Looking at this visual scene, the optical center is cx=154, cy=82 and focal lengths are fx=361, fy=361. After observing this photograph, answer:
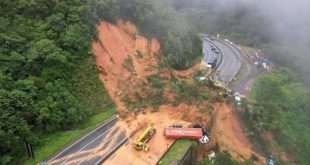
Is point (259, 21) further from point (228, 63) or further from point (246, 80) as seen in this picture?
point (246, 80)

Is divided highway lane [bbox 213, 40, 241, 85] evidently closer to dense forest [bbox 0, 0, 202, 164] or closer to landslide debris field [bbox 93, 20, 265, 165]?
landslide debris field [bbox 93, 20, 265, 165]

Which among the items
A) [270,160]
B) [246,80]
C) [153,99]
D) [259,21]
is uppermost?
[259,21]

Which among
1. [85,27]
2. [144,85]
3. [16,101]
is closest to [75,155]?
[16,101]

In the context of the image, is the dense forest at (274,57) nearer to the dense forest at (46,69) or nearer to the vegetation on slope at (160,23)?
the vegetation on slope at (160,23)

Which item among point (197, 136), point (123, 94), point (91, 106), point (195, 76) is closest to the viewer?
point (197, 136)

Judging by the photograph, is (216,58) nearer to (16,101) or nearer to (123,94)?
(123,94)

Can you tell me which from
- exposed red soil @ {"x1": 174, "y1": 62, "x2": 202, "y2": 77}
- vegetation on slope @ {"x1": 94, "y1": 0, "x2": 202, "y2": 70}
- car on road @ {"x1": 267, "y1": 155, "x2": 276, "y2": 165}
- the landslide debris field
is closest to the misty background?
exposed red soil @ {"x1": 174, "y1": 62, "x2": 202, "y2": 77}

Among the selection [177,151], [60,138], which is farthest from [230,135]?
[60,138]
